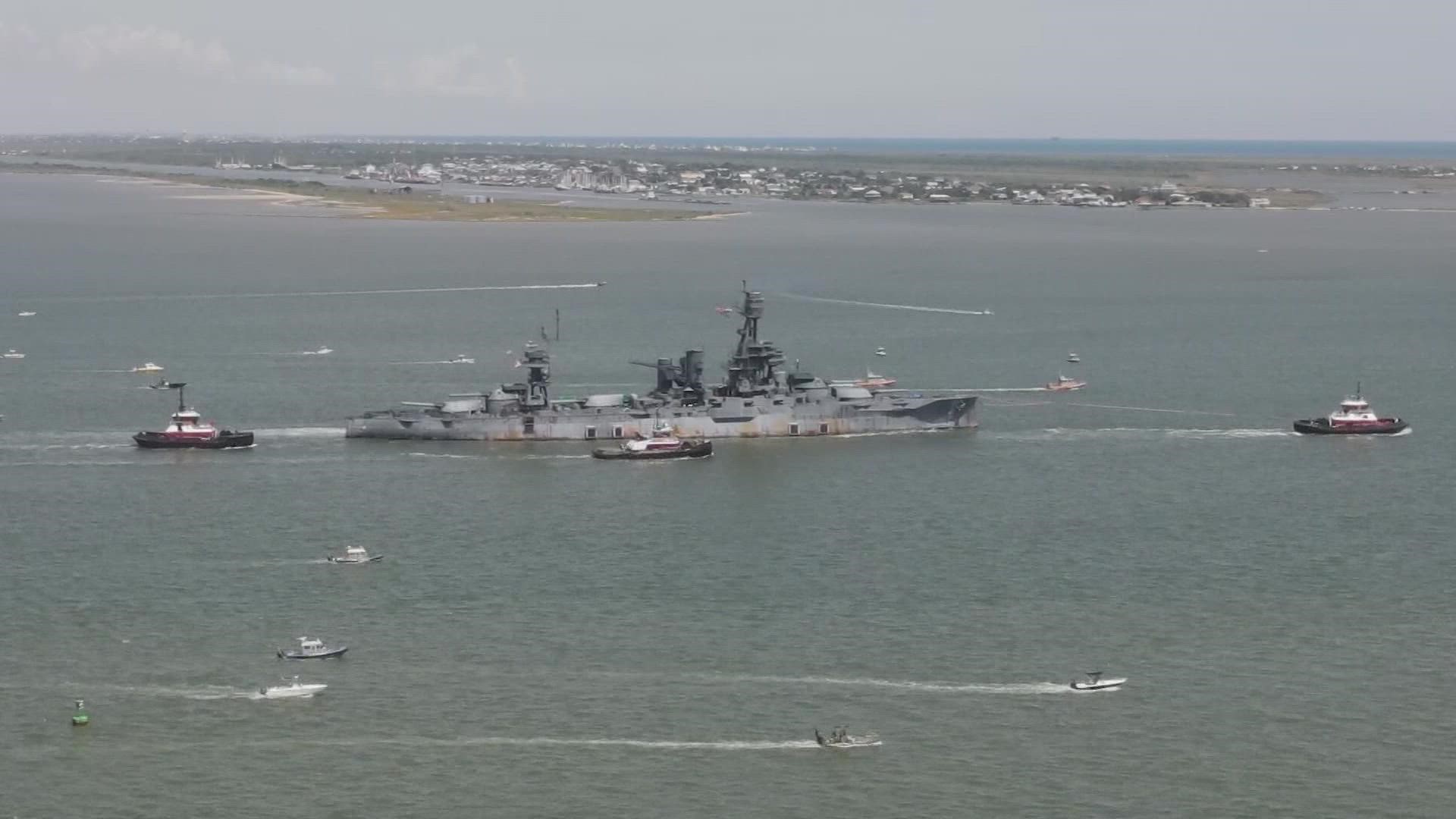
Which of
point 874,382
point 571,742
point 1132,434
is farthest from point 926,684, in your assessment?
point 874,382

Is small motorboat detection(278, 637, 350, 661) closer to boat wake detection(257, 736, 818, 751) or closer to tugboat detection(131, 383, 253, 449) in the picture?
boat wake detection(257, 736, 818, 751)

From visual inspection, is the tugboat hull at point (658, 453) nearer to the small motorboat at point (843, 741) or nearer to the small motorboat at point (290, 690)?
the small motorboat at point (290, 690)

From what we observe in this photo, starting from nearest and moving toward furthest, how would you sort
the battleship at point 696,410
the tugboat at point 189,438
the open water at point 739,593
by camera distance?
the open water at point 739,593 → the tugboat at point 189,438 → the battleship at point 696,410

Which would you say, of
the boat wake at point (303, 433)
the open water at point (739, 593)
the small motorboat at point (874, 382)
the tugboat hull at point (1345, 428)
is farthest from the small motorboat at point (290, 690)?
the tugboat hull at point (1345, 428)

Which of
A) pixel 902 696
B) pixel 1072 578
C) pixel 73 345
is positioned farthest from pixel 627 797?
pixel 73 345

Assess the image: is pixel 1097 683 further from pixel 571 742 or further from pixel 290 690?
pixel 290 690

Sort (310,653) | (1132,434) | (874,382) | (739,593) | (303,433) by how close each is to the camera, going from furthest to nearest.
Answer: (874,382) → (1132,434) → (303,433) → (739,593) → (310,653)

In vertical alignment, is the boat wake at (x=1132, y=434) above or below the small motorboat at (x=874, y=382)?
below
